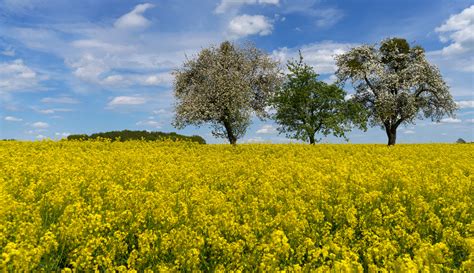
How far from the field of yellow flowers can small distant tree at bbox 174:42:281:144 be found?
2567 cm

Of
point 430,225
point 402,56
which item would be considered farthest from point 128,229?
point 402,56

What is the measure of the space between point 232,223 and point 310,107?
25.0m

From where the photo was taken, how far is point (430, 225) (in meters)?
8.41

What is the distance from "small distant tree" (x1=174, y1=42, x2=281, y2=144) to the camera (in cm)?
4019

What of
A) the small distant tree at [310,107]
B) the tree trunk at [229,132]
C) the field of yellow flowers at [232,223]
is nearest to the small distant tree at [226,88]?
the tree trunk at [229,132]

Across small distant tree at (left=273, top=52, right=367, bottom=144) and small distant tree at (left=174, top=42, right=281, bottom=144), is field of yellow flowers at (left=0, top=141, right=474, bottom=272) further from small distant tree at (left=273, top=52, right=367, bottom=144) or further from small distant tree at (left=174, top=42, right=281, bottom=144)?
small distant tree at (left=174, top=42, right=281, bottom=144)

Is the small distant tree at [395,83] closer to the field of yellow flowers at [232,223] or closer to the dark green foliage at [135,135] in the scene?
the dark green foliage at [135,135]

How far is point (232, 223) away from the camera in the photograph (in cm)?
756

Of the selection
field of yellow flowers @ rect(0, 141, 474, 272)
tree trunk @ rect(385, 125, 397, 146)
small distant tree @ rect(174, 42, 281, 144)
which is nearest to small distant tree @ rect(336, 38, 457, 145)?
tree trunk @ rect(385, 125, 397, 146)

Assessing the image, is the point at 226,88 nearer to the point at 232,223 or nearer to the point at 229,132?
the point at 229,132

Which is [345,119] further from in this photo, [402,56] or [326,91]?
[402,56]

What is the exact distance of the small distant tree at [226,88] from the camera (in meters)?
40.2

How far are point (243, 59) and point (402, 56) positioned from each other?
18260mm

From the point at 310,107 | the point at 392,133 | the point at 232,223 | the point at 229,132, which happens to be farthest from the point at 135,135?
the point at 232,223
